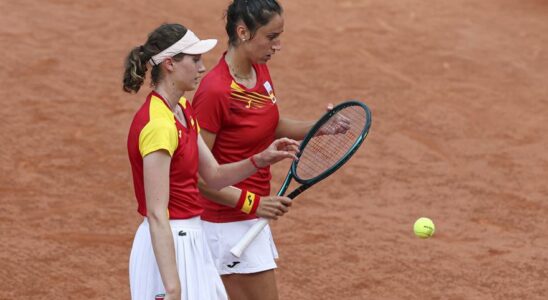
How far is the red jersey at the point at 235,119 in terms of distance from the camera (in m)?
5.06

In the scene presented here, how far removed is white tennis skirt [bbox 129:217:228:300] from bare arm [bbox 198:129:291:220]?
1.69 ft

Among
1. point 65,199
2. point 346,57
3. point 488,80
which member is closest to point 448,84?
point 488,80

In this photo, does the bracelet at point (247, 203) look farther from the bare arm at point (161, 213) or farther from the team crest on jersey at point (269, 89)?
the bare arm at point (161, 213)

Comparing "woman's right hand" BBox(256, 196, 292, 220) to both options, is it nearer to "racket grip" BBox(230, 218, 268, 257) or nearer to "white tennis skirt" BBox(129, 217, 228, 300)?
"racket grip" BBox(230, 218, 268, 257)

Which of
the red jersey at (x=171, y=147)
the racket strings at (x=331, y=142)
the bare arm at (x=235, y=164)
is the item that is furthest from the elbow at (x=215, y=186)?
the racket strings at (x=331, y=142)

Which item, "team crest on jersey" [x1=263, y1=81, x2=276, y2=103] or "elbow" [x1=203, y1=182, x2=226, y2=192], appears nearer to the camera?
"elbow" [x1=203, y1=182, x2=226, y2=192]

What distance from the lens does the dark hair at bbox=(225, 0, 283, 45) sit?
199 inches

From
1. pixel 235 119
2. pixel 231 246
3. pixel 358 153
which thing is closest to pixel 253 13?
pixel 235 119

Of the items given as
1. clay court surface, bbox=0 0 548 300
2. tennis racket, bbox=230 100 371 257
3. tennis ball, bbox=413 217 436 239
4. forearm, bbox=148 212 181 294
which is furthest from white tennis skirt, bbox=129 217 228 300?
tennis ball, bbox=413 217 436 239

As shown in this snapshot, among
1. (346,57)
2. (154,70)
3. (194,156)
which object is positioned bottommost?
(346,57)

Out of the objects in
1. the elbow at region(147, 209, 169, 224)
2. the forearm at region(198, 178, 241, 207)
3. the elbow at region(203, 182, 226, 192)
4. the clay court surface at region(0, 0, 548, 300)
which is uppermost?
the elbow at region(147, 209, 169, 224)

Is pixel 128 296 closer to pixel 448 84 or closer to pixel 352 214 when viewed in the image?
pixel 352 214

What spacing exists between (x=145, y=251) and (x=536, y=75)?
9.49m

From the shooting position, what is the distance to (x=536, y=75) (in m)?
13.0
